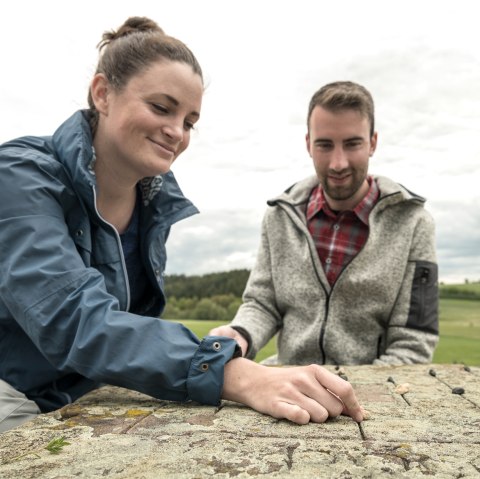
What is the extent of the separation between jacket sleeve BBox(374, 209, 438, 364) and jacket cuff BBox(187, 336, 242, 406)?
1.89 m

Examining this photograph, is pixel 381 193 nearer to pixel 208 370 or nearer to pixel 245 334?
pixel 245 334

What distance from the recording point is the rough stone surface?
134 cm

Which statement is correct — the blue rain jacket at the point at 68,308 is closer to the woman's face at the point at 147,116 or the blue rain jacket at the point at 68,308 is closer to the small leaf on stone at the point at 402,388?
the woman's face at the point at 147,116

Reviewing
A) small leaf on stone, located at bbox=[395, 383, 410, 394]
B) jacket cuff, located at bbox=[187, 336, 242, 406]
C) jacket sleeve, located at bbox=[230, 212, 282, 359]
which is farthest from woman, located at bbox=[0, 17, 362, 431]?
jacket sleeve, located at bbox=[230, 212, 282, 359]

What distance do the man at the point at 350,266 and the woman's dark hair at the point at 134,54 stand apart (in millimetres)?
1388

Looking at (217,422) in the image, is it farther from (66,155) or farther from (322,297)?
(322,297)

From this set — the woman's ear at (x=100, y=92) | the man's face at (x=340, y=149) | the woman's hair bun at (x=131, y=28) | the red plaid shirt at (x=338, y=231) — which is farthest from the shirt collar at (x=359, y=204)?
the woman's ear at (x=100, y=92)

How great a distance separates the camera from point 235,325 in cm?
357

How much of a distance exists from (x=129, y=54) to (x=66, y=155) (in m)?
0.58

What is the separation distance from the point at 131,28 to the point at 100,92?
43 centimetres

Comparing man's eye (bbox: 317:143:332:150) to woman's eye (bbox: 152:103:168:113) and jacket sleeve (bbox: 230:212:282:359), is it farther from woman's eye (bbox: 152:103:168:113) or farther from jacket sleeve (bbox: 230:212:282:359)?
woman's eye (bbox: 152:103:168:113)

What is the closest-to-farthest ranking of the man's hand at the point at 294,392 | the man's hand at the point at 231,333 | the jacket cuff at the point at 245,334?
the man's hand at the point at 294,392 → the man's hand at the point at 231,333 → the jacket cuff at the point at 245,334

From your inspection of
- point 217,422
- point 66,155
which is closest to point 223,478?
point 217,422

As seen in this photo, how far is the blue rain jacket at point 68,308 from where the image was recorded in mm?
1864
